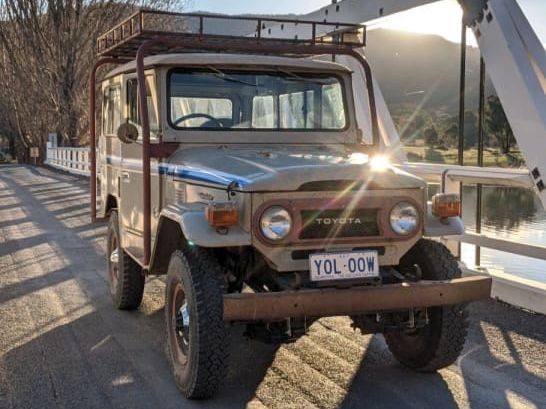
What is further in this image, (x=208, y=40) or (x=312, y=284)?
(x=208, y=40)

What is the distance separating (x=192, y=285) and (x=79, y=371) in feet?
4.08

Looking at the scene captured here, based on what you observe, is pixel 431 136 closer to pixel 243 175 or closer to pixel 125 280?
pixel 125 280

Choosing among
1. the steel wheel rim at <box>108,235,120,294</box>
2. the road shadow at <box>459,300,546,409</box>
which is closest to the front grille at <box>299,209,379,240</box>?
the road shadow at <box>459,300,546,409</box>

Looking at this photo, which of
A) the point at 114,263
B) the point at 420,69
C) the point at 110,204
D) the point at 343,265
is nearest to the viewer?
the point at 343,265

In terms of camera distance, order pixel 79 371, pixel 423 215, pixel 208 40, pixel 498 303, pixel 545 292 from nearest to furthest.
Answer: pixel 423 215 → pixel 79 371 → pixel 208 40 → pixel 545 292 → pixel 498 303

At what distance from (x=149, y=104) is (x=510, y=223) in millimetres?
4909

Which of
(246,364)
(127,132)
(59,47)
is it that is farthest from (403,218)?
(59,47)

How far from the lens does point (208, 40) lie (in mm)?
6066

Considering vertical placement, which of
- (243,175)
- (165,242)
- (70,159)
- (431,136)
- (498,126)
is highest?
(498,126)

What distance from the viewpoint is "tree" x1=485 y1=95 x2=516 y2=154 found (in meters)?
9.08

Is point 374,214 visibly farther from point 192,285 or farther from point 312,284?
point 192,285

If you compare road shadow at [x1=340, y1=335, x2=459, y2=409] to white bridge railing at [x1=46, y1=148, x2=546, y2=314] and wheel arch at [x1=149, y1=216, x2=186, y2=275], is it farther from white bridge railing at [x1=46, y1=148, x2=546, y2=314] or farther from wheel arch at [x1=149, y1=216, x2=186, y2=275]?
white bridge railing at [x1=46, y1=148, x2=546, y2=314]

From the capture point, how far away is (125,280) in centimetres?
668

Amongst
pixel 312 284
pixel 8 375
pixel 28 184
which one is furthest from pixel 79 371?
pixel 28 184
